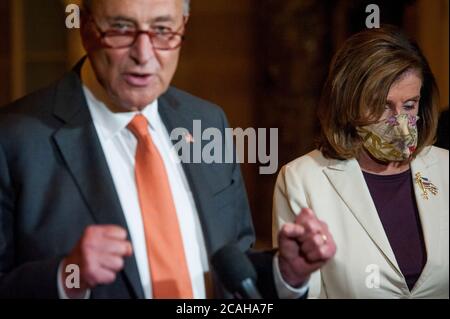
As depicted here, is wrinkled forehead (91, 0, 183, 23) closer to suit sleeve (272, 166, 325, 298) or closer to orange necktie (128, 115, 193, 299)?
orange necktie (128, 115, 193, 299)

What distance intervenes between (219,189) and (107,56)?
0.38 meters

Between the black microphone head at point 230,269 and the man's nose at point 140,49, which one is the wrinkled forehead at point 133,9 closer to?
the man's nose at point 140,49

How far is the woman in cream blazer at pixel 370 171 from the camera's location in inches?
76.9

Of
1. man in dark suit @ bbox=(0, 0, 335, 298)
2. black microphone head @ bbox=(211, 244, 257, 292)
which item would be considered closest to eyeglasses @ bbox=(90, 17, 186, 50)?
man in dark suit @ bbox=(0, 0, 335, 298)

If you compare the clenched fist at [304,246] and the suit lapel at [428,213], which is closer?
the clenched fist at [304,246]

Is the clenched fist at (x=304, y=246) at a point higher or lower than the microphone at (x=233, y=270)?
higher

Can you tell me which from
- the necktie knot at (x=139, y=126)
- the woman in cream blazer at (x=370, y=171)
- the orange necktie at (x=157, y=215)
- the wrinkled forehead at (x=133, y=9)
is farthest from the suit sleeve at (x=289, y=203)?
the wrinkled forehead at (x=133, y=9)

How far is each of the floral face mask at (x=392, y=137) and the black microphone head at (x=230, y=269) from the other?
0.39 m

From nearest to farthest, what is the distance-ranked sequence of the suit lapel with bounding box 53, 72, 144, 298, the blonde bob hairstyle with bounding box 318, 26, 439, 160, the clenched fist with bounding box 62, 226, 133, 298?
the clenched fist with bounding box 62, 226, 133, 298 → the suit lapel with bounding box 53, 72, 144, 298 → the blonde bob hairstyle with bounding box 318, 26, 439, 160

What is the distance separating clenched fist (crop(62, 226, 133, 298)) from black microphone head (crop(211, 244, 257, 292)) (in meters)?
0.21

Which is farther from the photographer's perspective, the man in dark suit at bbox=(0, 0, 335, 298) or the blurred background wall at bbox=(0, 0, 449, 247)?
the blurred background wall at bbox=(0, 0, 449, 247)

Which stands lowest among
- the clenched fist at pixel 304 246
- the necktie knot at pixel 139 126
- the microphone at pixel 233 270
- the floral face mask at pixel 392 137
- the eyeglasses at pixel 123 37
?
the microphone at pixel 233 270

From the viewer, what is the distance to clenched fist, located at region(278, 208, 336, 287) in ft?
5.93

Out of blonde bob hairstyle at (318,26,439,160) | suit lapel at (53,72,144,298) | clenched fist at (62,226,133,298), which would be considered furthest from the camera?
blonde bob hairstyle at (318,26,439,160)
